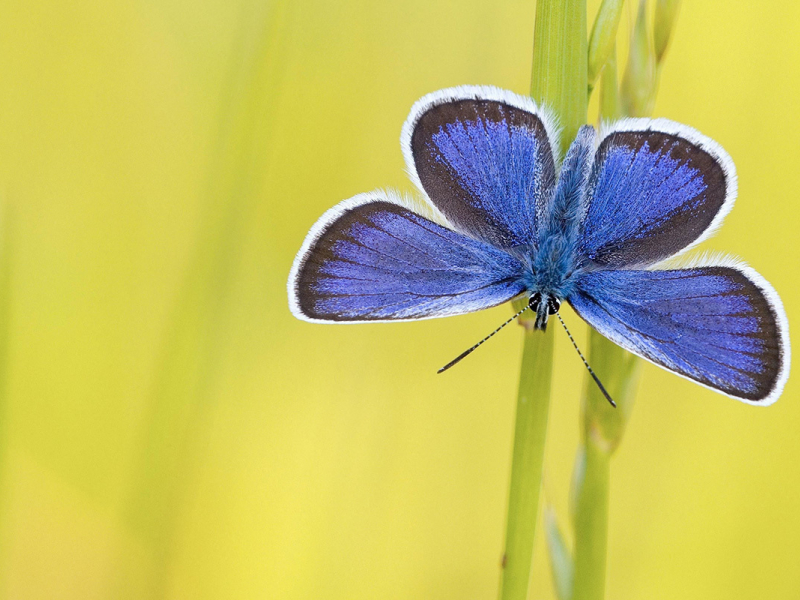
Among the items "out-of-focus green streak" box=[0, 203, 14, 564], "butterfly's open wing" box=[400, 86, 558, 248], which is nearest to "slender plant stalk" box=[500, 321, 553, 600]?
"butterfly's open wing" box=[400, 86, 558, 248]

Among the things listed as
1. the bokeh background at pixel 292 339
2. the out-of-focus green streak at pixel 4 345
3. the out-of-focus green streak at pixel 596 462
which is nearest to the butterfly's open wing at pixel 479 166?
the out-of-focus green streak at pixel 596 462

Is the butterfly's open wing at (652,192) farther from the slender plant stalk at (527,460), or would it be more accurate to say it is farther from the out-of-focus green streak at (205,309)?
the out-of-focus green streak at (205,309)

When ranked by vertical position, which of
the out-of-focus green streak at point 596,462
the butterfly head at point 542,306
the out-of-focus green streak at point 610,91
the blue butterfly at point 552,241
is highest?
the out-of-focus green streak at point 610,91

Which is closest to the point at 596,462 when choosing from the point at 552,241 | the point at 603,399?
the point at 603,399

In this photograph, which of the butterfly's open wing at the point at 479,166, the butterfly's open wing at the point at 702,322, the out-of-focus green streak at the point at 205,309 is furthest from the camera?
the out-of-focus green streak at the point at 205,309

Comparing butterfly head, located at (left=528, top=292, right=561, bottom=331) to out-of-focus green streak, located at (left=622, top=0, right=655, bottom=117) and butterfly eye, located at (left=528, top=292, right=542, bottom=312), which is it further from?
out-of-focus green streak, located at (left=622, top=0, right=655, bottom=117)

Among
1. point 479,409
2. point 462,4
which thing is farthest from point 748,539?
point 462,4

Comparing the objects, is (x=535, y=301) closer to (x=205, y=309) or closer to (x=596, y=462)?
(x=596, y=462)
